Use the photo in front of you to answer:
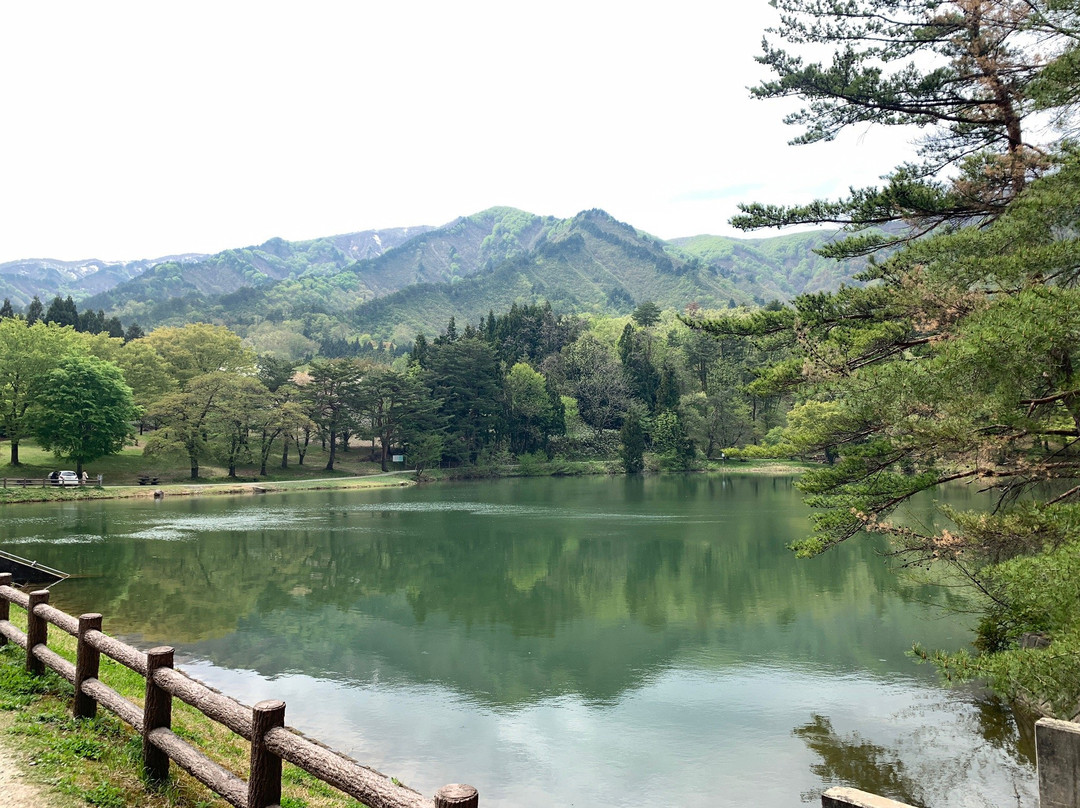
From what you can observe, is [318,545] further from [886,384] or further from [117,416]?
[117,416]

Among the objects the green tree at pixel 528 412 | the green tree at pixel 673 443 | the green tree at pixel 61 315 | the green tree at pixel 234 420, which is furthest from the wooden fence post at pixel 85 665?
the green tree at pixel 61 315

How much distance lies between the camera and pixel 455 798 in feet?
10.8

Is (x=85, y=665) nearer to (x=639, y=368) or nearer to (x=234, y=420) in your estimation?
(x=234, y=420)

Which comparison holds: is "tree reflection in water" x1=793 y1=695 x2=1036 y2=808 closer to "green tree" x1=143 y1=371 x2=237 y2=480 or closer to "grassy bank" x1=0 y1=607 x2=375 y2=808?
"grassy bank" x1=0 y1=607 x2=375 y2=808

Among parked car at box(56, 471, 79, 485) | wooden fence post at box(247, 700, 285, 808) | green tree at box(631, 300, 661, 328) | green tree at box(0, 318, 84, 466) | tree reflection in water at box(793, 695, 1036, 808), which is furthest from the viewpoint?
green tree at box(631, 300, 661, 328)

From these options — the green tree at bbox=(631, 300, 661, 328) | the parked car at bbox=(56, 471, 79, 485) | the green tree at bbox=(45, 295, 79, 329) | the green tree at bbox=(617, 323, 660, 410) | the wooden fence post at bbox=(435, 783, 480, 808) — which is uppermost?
A: the green tree at bbox=(631, 300, 661, 328)

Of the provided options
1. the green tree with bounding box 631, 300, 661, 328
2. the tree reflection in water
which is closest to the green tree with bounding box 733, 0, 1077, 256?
the tree reflection in water

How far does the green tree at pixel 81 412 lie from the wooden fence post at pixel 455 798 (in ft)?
168

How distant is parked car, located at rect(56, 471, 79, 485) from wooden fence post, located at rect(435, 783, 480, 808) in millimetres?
48492

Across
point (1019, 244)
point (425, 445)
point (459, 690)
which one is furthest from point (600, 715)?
point (425, 445)

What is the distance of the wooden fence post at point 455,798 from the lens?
328 cm

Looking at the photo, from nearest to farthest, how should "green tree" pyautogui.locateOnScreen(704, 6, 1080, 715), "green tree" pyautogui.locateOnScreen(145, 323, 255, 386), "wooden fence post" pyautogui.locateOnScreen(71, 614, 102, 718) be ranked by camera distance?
"wooden fence post" pyautogui.locateOnScreen(71, 614, 102, 718) → "green tree" pyautogui.locateOnScreen(704, 6, 1080, 715) → "green tree" pyautogui.locateOnScreen(145, 323, 255, 386)

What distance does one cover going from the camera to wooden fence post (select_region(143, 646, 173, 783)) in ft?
17.9

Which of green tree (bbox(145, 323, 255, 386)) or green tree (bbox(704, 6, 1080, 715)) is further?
green tree (bbox(145, 323, 255, 386))
